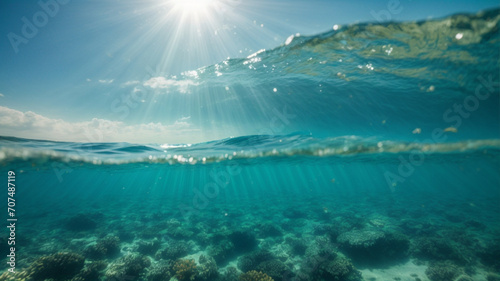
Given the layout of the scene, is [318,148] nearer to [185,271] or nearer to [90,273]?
[185,271]

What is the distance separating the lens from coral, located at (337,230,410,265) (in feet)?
37.8

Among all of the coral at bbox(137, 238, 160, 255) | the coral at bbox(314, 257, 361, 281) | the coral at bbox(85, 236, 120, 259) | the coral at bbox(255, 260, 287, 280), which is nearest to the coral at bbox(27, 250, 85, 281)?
the coral at bbox(85, 236, 120, 259)

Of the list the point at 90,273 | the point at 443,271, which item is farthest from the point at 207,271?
the point at 443,271

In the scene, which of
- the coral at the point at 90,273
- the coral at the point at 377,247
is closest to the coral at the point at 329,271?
the coral at the point at 377,247

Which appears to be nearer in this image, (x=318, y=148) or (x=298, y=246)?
(x=298, y=246)

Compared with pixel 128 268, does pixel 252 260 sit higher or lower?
lower

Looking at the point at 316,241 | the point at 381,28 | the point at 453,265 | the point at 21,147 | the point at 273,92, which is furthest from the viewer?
the point at 273,92

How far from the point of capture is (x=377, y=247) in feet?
38.0

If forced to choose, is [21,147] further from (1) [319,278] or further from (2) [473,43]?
(2) [473,43]

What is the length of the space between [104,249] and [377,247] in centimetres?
1752

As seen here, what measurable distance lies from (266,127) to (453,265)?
55.9 ft

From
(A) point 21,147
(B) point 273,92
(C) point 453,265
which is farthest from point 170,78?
(C) point 453,265

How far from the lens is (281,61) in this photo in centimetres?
1094

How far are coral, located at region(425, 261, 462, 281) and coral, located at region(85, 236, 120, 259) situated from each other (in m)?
19.2
